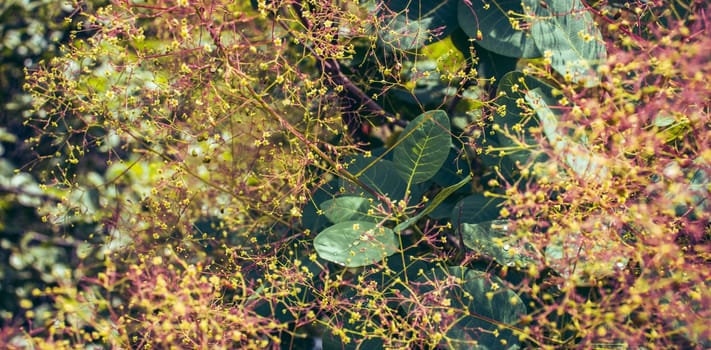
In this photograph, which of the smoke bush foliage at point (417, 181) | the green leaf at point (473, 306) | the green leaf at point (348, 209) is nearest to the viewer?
the smoke bush foliage at point (417, 181)

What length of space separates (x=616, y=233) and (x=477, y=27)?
1.43 feet

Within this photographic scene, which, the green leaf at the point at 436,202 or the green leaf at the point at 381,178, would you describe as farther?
the green leaf at the point at 381,178

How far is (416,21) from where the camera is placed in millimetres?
1158

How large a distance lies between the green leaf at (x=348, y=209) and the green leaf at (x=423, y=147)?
3.0 inches

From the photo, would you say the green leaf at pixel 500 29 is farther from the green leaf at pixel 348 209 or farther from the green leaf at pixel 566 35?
the green leaf at pixel 348 209

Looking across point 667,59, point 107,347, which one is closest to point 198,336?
point 107,347

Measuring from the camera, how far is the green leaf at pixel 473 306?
0.96m

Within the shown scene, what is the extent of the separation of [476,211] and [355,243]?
0.21m

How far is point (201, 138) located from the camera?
38.2 inches

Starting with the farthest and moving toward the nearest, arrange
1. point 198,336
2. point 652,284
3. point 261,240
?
point 261,240
point 198,336
point 652,284

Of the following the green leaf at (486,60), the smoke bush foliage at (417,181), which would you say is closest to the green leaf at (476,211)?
the smoke bush foliage at (417,181)

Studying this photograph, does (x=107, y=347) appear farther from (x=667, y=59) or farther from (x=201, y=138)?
(x=667, y=59)

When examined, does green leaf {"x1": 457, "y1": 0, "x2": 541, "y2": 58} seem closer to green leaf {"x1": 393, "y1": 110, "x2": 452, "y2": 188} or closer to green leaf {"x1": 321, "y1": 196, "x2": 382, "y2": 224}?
green leaf {"x1": 393, "y1": 110, "x2": 452, "y2": 188}

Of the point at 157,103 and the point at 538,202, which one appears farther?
the point at 157,103
